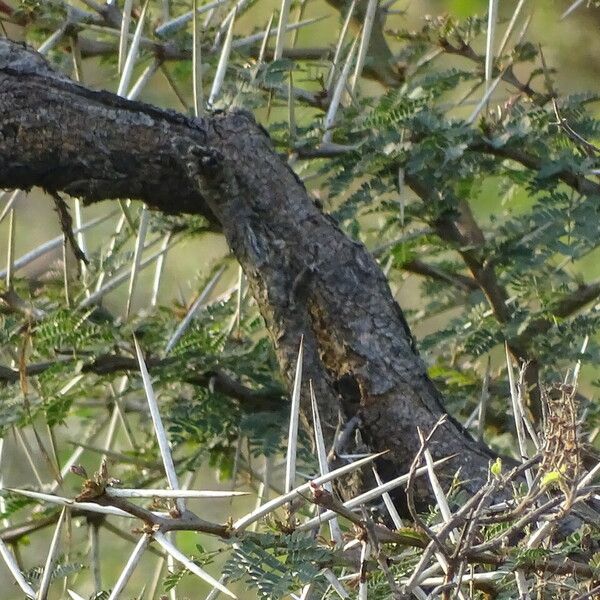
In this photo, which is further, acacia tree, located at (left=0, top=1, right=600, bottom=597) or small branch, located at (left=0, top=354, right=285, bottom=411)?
small branch, located at (left=0, top=354, right=285, bottom=411)

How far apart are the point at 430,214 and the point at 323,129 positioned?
0.58 ft

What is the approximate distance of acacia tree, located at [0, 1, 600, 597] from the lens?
1.00m

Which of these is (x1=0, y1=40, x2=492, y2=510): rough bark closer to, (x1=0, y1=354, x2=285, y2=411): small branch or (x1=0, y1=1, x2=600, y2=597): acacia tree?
(x1=0, y1=1, x2=600, y2=597): acacia tree

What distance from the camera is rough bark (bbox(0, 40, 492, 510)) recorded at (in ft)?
3.25

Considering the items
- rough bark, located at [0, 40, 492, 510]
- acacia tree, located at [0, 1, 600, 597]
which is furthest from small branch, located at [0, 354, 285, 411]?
rough bark, located at [0, 40, 492, 510]

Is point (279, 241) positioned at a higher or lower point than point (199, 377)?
higher

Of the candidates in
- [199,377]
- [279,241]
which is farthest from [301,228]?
[199,377]

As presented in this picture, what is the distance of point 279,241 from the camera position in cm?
103

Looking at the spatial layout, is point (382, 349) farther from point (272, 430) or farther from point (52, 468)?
point (52, 468)

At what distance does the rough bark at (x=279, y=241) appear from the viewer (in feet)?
3.25

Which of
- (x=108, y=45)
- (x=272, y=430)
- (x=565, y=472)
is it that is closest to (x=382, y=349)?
(x=272, y=430)

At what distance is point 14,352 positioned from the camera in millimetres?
1317

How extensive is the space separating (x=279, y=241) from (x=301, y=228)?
0.03m

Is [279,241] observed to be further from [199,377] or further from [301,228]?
[199,377]
